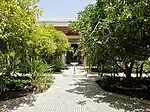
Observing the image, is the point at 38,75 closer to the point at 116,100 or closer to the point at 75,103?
the point at 75,103

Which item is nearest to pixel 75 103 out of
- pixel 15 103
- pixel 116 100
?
Result: pixel 116 100

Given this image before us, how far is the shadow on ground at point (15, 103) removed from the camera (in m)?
8.61

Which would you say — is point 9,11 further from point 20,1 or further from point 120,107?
point 120,107

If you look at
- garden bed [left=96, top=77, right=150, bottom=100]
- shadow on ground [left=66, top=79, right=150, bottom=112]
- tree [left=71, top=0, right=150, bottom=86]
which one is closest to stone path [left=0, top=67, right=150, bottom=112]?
shadow on ground [left=66, top=79, right=150, bottom=112]

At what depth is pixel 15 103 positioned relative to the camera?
931cm

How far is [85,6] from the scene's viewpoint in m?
13.3

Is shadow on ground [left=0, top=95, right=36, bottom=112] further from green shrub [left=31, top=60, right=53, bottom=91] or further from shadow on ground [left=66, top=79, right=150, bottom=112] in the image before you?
shadow on ground [left=66, top=79, right=150, bottom=112]

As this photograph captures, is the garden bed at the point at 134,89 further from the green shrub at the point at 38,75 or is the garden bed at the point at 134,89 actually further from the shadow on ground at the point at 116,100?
the green shrub at the point at 38,75

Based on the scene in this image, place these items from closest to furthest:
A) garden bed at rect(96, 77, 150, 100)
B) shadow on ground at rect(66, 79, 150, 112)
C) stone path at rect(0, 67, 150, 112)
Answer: stone path at rect(0, 67, 150, 112)
shadow on ground at rect(66, 79, 150, 112)
garden bed at rect(96, 77, 150, 100)

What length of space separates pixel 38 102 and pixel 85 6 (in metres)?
6.59

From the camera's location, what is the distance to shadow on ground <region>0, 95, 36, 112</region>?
8.61 meters

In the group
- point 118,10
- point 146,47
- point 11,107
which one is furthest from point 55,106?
point 146,47

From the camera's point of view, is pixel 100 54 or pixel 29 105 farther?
pixel 100 54

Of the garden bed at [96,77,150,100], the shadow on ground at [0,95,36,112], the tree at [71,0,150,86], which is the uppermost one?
the tree at [71,0,150,86]
